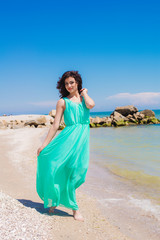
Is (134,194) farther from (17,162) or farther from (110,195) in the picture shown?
(17,162)

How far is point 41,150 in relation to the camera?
3.45 m

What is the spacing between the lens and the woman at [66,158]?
10.9 feet

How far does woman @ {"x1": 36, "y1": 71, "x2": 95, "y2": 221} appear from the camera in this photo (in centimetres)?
333

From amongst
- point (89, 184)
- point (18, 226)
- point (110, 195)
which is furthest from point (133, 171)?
point (18, 226)

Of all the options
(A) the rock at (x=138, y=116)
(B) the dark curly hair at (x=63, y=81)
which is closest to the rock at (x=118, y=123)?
(A) the rock at (x=138, y=116)

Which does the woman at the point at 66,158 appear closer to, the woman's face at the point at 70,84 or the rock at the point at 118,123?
the woman's face at the point at 70,84

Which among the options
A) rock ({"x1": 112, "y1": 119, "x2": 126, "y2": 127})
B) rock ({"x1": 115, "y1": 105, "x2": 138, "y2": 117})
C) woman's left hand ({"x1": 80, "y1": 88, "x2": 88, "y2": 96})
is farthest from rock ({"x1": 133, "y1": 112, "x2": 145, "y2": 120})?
woman's left hand ({"x1": 80, "y1": 88, "x2": 88, "y2": 96})

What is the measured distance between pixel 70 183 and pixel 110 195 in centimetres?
204

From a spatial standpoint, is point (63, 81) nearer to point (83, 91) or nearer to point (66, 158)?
point (83, 91)

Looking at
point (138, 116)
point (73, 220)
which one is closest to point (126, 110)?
point (138, 116)

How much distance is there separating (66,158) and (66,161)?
0.15 feet

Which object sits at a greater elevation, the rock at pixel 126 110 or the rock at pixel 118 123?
the rock at pixel 126 110

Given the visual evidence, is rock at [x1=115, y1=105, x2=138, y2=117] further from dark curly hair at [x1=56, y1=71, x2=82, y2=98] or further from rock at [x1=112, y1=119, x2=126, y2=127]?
dark curly hair at [x1=56, y1=71, x2=82, y2=98]

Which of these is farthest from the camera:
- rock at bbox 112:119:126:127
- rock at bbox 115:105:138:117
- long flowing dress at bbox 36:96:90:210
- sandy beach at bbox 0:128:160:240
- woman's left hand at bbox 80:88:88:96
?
rock at bbox 115:105:138:117
